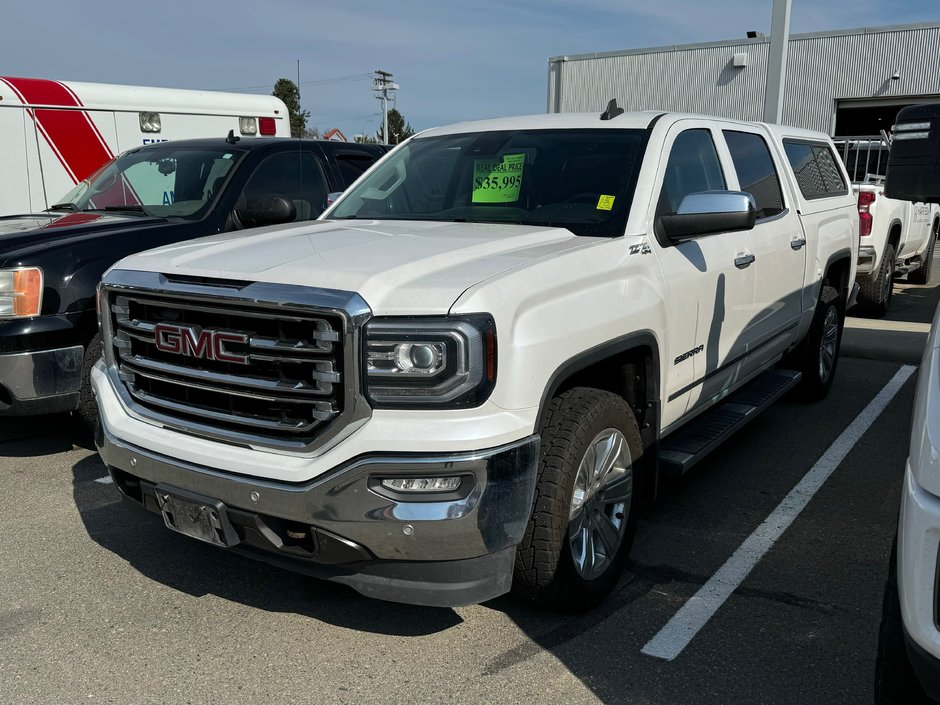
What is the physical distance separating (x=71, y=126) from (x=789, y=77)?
1068 inches

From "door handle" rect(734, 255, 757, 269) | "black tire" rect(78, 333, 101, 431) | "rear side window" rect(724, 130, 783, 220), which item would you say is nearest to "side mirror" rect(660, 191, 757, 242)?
"door handle" rect(734, 255, 757, 269)

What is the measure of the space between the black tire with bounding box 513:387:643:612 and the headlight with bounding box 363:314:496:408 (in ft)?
1.28

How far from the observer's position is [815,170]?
620cm

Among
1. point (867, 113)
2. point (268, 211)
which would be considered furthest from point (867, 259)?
point (867, 113)

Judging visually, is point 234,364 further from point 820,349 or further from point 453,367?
point 820,349

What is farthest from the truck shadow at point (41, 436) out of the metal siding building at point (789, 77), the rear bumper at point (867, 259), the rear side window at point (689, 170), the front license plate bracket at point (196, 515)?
the metal siding building at point (789, 77)

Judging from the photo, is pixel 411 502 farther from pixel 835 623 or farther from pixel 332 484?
pixel 835 623

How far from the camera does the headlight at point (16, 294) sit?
15.3 feet

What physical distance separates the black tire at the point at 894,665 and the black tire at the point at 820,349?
13.3 ft

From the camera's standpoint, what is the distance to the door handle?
440 centimetres

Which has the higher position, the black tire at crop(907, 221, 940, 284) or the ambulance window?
the ambulance window

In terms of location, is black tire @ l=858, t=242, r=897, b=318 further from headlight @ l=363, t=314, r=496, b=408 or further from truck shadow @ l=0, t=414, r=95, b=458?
headlight @ l=363, t=314, r=496, b=408

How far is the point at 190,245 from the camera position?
3541 mm

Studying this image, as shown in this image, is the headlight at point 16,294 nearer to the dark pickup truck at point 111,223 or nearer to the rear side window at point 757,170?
the dark pickup truck at point 111,223
